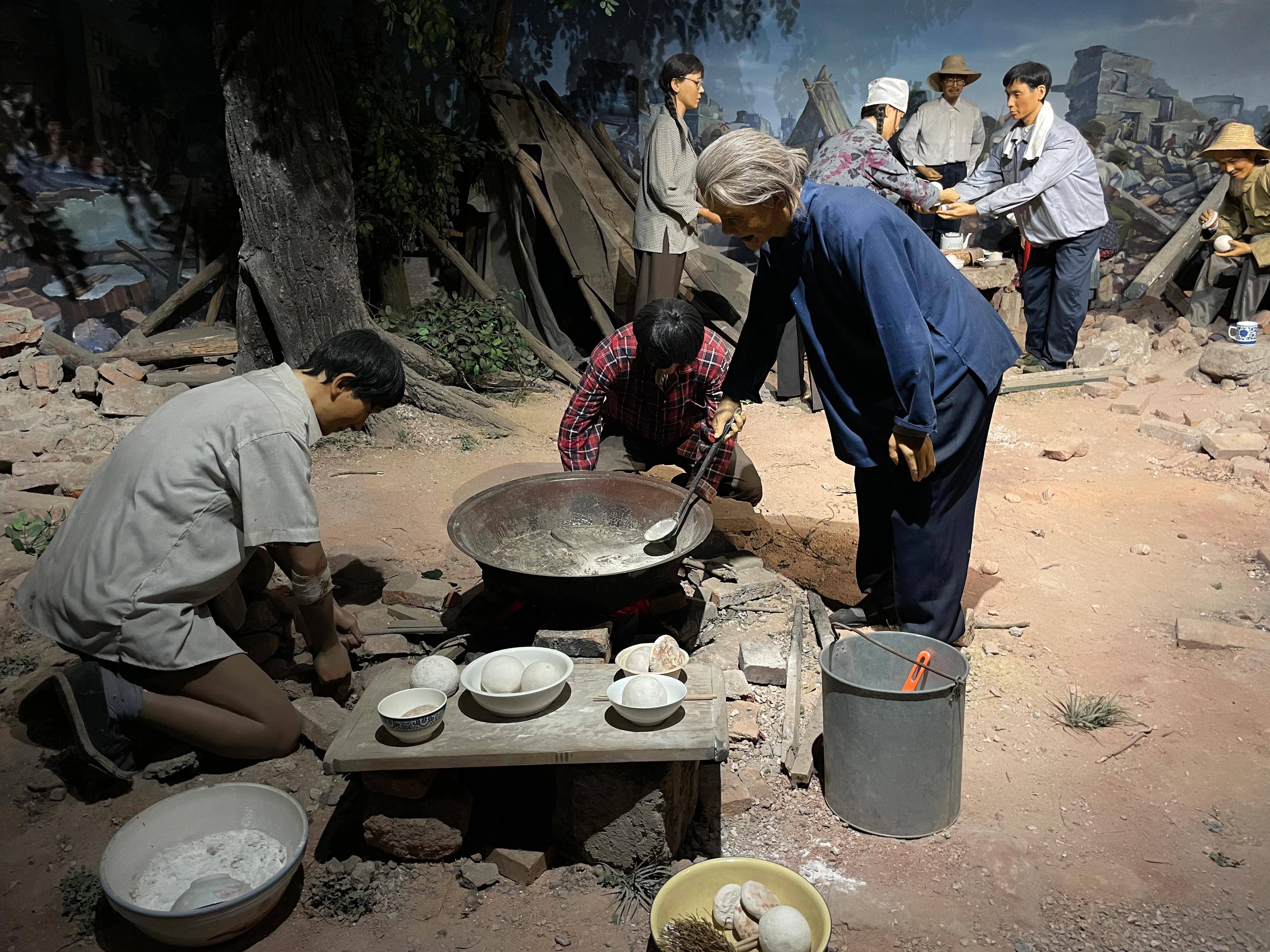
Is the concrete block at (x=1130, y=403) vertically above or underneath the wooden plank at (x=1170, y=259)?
underneath

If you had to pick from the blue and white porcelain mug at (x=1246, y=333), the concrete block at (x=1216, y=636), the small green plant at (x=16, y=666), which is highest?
the blue and white porcelain mug at (x=1246, y=333)

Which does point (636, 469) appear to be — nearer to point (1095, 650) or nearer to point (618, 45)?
point (1095, 650)

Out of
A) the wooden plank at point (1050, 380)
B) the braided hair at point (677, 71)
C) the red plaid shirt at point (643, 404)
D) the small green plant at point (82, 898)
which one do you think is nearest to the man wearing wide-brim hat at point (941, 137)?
the wooden plank at point (1050, 380)

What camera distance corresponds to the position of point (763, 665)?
134 inches

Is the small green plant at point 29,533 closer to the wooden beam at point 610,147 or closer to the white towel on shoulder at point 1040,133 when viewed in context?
the wooden beam at point 610,147

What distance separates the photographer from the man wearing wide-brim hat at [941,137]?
8.00 metres

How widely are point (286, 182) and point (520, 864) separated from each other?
15.5 feet

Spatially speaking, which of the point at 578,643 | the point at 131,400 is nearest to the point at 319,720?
the point at 578,643

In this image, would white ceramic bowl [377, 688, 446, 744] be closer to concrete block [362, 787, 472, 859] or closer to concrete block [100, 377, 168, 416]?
concrete block [362, 787, 472, 859]

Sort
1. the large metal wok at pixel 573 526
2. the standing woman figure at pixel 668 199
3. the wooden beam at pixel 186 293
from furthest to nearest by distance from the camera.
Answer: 1. the wooden beam at pixel 186 293
2. the standing woman figure at pixel 668 199
3. the large metal wok at pixel 573 526

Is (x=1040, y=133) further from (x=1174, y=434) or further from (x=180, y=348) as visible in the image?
(x=180, y=348)

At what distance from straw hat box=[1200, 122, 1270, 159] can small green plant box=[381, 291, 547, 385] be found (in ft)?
19.5

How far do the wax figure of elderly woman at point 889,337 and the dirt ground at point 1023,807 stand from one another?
65cm

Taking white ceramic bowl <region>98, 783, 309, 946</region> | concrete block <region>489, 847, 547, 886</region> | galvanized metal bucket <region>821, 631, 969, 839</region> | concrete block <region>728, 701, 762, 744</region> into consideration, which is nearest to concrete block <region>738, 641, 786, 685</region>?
concrete block <region>728, 701, 762, 744</region>
